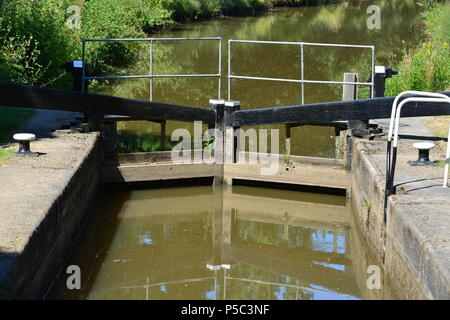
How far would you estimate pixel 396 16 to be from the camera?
129 feet

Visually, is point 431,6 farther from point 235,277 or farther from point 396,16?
point 235,277

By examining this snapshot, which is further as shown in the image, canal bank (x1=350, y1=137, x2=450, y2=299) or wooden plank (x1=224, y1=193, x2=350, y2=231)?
wooden plank (x1=224, y1=193, x2=350, y2=231)

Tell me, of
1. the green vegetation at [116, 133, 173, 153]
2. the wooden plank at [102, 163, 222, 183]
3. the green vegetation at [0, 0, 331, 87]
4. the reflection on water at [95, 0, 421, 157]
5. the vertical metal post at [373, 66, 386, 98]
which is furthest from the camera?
the reflection on water at [95, 0, 421, 157]

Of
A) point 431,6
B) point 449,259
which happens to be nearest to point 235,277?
point 449,259

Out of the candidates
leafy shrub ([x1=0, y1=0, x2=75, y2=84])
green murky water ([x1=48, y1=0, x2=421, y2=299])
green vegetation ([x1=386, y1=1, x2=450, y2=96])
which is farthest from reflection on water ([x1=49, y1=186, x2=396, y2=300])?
leafy shrub ([x1=0, y1=0, x2=75, y2=84])

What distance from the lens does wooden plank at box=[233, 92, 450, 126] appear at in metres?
10.7

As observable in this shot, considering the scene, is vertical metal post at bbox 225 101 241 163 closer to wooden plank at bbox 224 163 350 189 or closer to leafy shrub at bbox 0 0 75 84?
wooden plank at bbox 224 163 350 189

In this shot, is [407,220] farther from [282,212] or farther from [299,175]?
[299,175]

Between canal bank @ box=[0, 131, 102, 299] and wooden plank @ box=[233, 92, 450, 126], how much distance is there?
7.76 feet

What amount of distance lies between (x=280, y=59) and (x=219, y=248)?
52.4 feet

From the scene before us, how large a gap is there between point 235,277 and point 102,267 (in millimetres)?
1468

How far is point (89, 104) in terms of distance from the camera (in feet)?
36.9

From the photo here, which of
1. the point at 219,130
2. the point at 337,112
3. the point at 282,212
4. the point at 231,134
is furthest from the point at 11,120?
the point at 337,112

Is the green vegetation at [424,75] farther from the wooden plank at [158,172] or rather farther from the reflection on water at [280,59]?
the wooden plank at [158,172]
